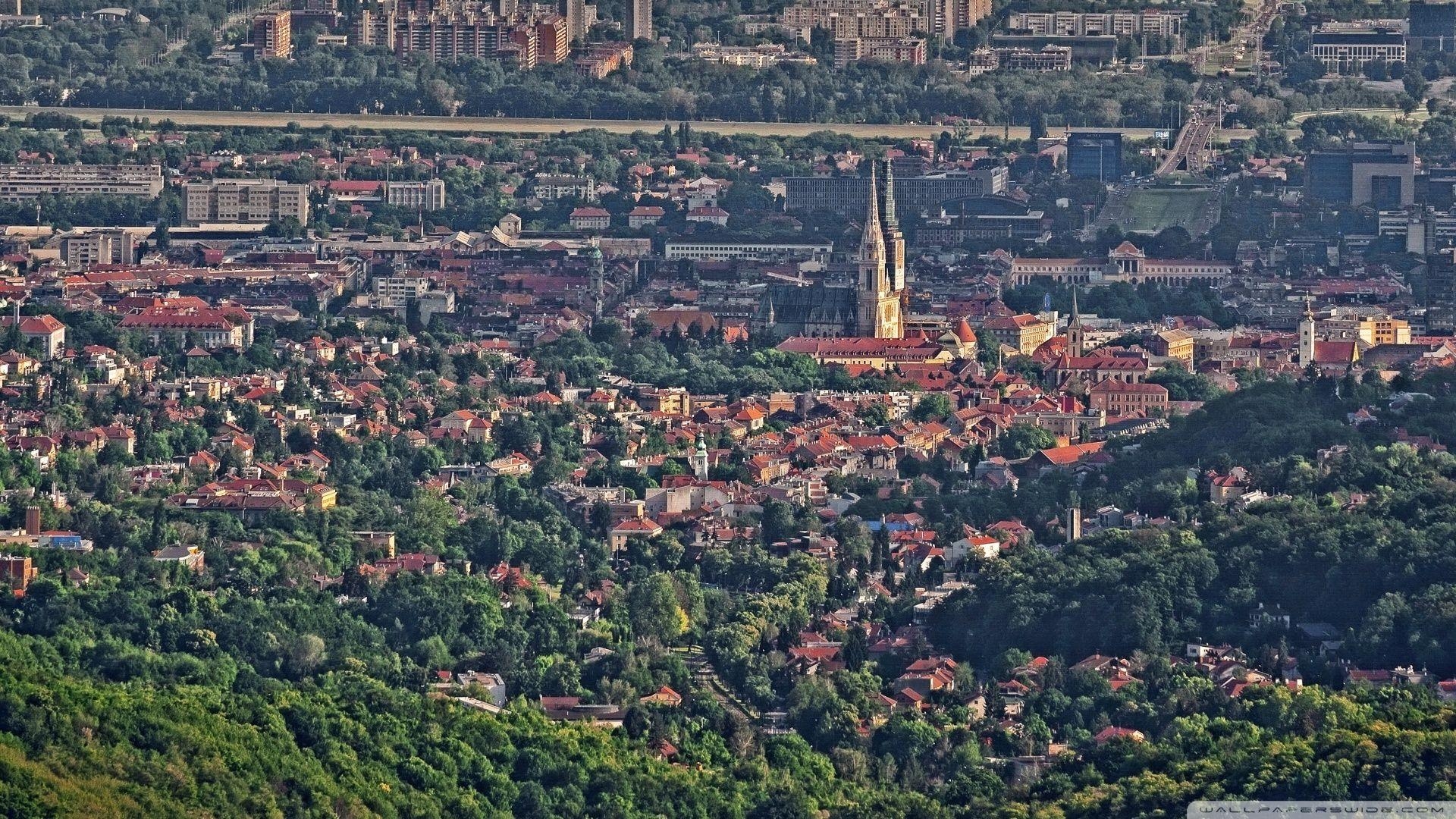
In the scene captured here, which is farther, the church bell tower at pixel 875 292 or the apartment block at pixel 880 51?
the apartment block at pixel 880 51

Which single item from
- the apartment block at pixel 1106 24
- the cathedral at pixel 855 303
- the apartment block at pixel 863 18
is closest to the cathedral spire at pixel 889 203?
the cathedral at pixel 855 303

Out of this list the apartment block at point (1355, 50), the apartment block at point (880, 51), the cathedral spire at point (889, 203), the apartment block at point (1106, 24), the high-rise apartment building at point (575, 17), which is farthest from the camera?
the apartment block at point (1106, 24)

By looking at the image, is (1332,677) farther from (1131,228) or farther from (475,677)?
(1131,228)

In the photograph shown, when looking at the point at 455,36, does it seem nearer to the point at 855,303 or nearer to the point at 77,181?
the point at 77,181

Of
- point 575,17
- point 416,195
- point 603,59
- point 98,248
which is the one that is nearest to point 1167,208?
point 416,195

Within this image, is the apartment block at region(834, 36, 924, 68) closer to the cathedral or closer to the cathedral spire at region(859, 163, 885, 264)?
the cathedral

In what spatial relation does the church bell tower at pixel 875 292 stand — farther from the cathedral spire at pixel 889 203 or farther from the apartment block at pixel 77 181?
the apartment block at pixel 77 181

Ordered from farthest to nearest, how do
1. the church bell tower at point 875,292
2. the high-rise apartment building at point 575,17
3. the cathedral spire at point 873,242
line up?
the high-rise apartment building at point 575,17 < the cathedral spire at point 873,242 < the church bell tower at point 875,292

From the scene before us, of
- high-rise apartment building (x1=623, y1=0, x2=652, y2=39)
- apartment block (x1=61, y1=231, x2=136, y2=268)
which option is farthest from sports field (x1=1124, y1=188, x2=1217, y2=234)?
high-rise apartment building (x1=623, y1=0, x2=652, y2=39)
